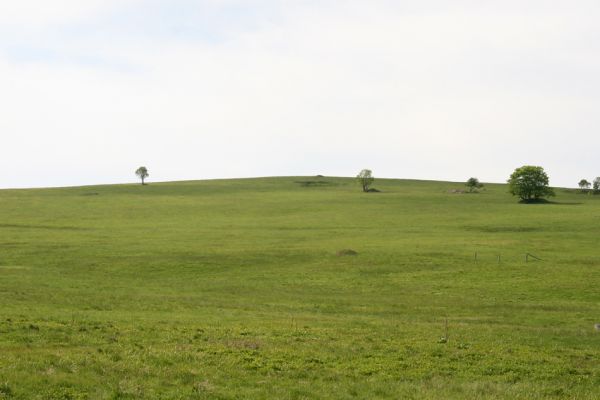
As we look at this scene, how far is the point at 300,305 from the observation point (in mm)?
35281

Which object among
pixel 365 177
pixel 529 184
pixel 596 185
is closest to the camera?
pixel 529 184

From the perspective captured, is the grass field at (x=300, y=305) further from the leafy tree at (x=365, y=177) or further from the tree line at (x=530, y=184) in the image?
the leafy tree at (x=365, y=177)

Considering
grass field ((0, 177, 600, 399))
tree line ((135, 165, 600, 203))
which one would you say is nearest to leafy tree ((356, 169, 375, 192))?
tree line ((135, 165, 600, 203))

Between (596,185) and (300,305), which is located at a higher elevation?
A: (596,185)

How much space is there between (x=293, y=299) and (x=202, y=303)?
5945 millimetres

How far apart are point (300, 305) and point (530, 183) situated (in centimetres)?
9508

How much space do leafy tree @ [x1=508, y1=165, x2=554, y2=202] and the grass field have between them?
917 inches

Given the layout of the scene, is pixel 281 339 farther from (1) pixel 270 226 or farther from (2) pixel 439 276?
(1) pixel 270 226

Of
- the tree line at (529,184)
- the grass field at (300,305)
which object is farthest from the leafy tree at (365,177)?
the grass field at (300,305)

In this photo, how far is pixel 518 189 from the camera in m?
120

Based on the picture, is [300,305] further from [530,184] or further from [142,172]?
[142,172]

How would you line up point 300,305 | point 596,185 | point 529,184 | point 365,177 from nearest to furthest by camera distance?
1. point 300,305
2. point 529,184
3. point 365,177
4. point 596,185

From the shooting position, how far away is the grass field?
16.3m

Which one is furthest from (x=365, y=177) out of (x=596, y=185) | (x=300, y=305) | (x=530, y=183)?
(x=300, y=305)
